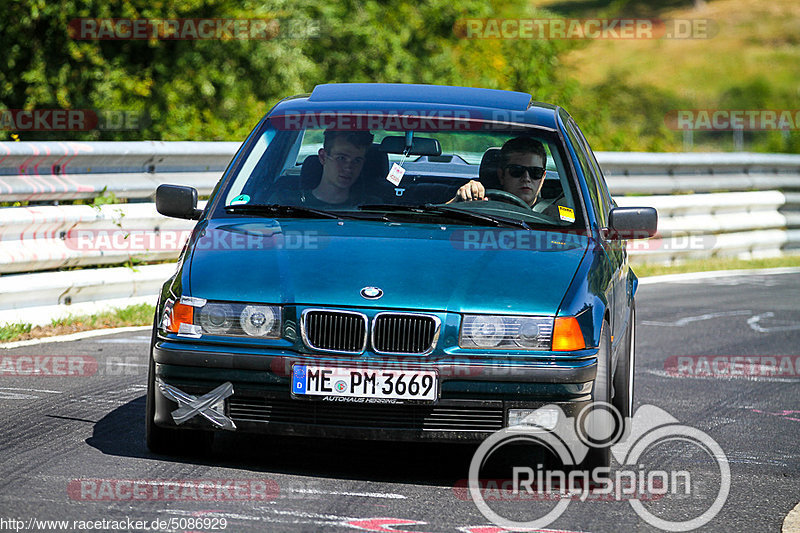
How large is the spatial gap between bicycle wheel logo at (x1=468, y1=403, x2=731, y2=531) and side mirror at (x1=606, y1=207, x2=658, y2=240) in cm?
101

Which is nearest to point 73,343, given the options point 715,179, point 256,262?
point 256,262

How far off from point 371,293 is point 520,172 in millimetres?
1602

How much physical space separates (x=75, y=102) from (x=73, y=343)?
1176cm

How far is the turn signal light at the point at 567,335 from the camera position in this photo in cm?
526

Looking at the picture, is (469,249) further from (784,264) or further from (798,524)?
(784,264)

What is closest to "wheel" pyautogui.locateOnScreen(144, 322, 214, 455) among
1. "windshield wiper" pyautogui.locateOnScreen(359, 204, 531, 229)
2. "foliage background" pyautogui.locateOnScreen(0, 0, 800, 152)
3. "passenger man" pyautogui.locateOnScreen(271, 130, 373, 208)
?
"passenger man" pyautogui.locateOnScreen(271, 130, 373, 208)

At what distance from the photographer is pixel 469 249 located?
18.8 ft

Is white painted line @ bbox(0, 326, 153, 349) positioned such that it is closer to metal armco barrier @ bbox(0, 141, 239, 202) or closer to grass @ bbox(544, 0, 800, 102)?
metal armco barrier @ bbox(0, 141, 239, 202)

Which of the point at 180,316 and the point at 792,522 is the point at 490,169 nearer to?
the point at 180,316

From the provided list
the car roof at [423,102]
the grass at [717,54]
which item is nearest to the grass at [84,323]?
the car roof at [423,102]

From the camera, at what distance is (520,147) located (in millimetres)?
6648

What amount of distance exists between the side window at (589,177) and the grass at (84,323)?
3.96 m

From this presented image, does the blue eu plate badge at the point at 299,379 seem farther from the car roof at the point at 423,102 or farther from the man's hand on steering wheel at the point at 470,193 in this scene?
the car roof at the point at 423,102

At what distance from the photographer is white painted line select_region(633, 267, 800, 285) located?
15.0 metres
